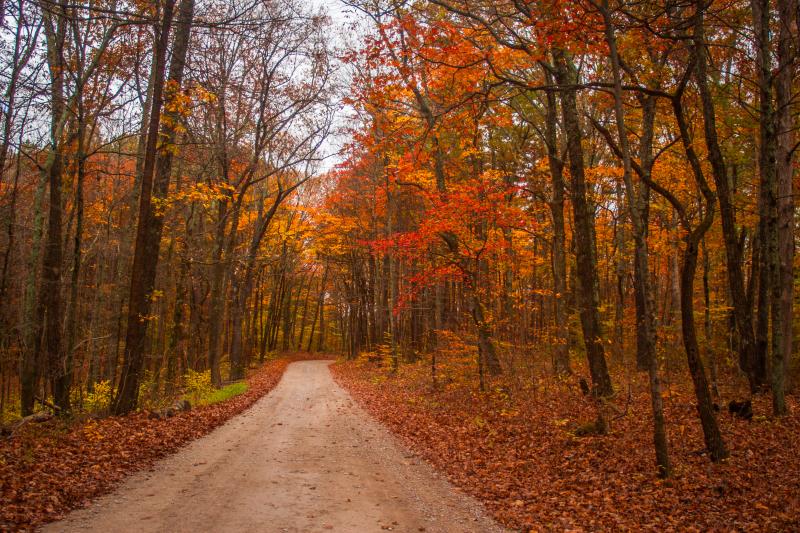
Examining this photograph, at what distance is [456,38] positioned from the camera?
951cm

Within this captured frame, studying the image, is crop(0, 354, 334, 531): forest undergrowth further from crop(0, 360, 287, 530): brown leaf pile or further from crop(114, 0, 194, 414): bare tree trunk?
crop(114, 0, 194, 414): bare tree trunk

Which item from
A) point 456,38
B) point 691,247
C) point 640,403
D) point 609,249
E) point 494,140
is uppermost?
point 494,140

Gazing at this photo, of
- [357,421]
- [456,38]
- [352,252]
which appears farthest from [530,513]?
[352,252]

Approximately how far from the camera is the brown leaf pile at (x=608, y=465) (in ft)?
18.7

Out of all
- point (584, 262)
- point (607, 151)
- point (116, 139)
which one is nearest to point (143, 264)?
point (116, 139)

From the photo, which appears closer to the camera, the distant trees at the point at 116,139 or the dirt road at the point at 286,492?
the dirt road at the point at 286,492

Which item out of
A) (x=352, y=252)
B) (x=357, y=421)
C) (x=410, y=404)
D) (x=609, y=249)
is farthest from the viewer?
(x=352, y=252)

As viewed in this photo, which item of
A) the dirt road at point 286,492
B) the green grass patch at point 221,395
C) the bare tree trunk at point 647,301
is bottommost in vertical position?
the green grass patch at point 221,395

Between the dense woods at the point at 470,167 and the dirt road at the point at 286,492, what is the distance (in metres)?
3.17

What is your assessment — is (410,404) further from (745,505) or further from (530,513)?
(745,505)

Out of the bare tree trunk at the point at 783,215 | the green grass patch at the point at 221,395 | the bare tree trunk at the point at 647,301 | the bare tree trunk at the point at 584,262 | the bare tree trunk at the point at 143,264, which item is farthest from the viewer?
the green grass patch at the point at 221,395

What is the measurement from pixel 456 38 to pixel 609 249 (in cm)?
1996

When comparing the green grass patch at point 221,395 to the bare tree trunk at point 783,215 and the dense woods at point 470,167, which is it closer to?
the dense woods at point 470,167

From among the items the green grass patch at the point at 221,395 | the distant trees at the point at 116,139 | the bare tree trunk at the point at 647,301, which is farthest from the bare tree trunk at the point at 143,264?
the bare tree trunk at the point at 647,301
